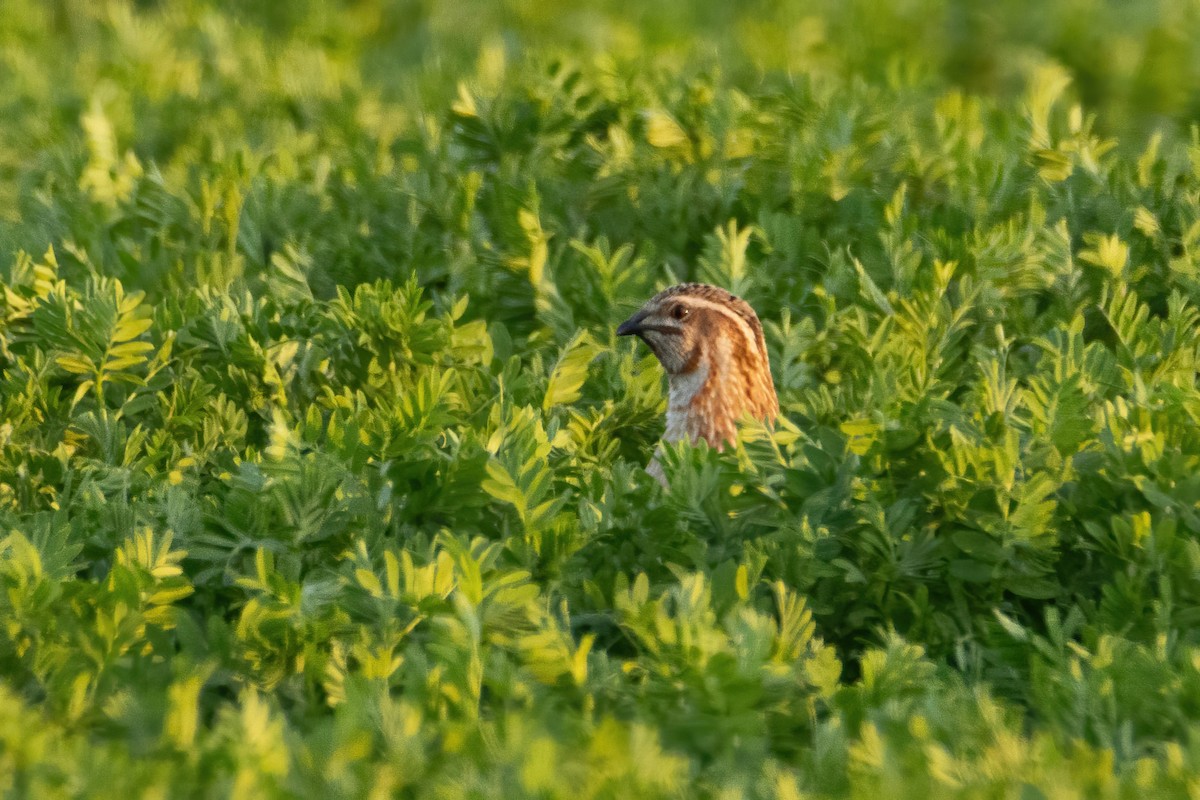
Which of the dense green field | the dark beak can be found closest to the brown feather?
the dark beak

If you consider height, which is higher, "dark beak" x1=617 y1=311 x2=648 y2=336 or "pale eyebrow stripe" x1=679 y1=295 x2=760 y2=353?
"pale eyebrow stripe" x1=679 y1=295 x2=760 y2=353

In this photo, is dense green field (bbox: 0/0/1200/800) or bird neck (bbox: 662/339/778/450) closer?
dense green field (bbox: 0/0/1200/800)

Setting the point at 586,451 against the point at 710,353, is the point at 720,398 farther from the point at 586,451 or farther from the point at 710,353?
the point at 586,451

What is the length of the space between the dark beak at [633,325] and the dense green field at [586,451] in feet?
0.69

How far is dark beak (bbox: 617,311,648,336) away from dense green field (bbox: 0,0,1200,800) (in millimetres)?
212

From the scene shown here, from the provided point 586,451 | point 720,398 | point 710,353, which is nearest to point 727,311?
point 710,353

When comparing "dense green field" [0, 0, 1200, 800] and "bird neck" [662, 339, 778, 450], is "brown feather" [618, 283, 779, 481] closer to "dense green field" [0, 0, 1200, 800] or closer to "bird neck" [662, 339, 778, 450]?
"bird neck" [662, 339, 778, 450]

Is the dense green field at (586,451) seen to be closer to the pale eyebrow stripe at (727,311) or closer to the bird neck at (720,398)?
the bird neck at (720,398)

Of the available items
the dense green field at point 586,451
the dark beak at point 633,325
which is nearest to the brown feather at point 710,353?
the dark beak at point 633,325

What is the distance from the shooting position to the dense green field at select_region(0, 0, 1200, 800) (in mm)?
4605

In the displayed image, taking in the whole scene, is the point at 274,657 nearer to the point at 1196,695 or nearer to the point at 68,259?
the point at 1196,695

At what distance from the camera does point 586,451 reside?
A: 6.54 metres

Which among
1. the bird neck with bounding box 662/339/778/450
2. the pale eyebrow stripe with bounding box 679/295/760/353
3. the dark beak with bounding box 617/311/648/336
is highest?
the pale eyebrow stripe with bounding box 679/295/760/353

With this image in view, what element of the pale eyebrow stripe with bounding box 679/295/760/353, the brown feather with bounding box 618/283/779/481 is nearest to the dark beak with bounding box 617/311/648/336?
the brown feather with bounding box 618/283/779/481
